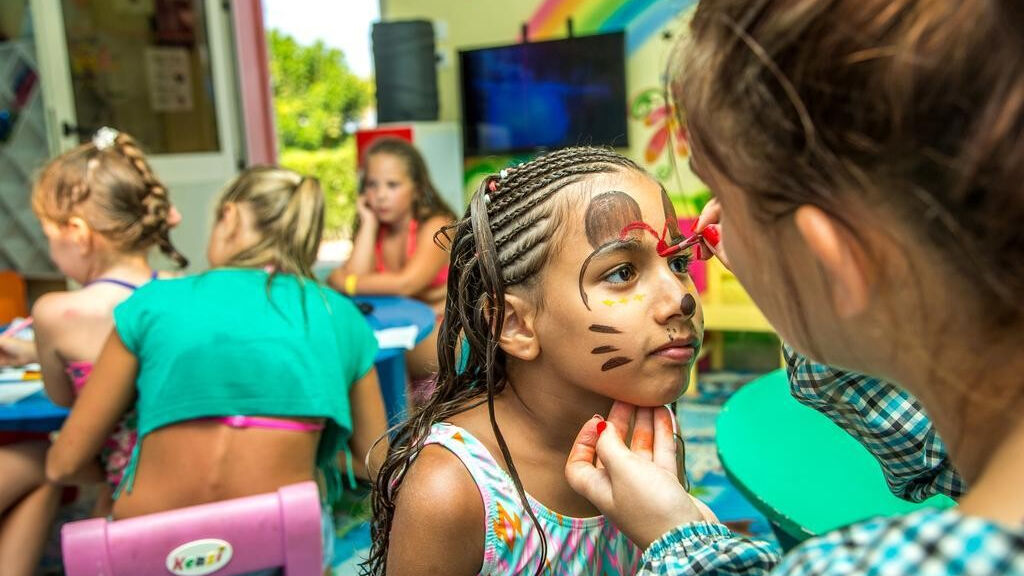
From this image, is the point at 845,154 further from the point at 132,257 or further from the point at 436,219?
the point at 436,219

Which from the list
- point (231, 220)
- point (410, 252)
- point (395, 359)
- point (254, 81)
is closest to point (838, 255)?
point (231, 220)

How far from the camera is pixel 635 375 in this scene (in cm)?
90

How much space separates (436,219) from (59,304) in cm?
168

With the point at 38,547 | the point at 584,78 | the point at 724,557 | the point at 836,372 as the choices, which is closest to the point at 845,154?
the point at 724,557

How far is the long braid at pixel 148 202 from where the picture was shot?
2.18 meters

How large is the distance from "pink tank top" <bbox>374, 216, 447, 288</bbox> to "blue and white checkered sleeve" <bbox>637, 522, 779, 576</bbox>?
2.67 m

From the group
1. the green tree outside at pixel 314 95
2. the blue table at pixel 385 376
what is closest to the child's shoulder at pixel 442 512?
the blue table at pixel 385 376

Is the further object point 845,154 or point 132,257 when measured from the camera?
point 132,257

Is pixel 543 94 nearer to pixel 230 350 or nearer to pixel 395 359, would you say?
pixel 395 359

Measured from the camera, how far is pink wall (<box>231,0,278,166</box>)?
540 centimetres

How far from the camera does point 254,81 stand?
550 cm

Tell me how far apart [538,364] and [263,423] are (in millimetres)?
834

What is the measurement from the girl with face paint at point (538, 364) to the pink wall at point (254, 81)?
4.84 metres

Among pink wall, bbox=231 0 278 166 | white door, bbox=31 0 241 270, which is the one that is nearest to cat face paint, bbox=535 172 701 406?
white door, bbox=31 0 241 270
